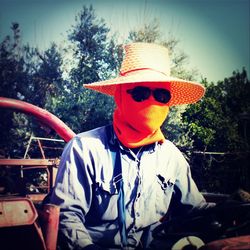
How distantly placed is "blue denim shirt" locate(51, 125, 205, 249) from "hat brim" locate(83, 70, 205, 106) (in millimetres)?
245

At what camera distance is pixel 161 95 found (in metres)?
1.49

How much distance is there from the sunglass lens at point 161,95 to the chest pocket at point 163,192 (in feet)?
1.11

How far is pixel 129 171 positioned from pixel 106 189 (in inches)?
5.6

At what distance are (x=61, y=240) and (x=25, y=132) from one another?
7.30 meters

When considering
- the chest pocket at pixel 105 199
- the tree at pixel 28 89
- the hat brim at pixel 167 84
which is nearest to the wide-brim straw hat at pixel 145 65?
the hat brim at pixel 167 84

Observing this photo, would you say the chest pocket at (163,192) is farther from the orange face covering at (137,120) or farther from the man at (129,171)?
the orange face covering at (137,120)

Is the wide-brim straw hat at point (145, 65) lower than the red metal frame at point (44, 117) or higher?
higher

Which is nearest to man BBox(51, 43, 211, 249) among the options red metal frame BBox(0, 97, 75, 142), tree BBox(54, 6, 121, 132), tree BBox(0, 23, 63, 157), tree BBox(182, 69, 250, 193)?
red metal frame BBox(0, 97, 75, 142)

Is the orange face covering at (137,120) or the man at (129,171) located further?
the orange face covering at (137,120)

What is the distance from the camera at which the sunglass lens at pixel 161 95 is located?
58.2 inches

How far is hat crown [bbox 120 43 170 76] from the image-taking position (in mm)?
1523

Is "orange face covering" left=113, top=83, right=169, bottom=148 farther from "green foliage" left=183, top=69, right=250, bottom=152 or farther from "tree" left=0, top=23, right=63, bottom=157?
"tree" left=0, top=23, right=63, bottom=157

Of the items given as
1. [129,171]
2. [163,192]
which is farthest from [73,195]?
[163,192]

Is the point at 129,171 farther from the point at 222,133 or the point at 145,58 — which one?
the point at 222,133
